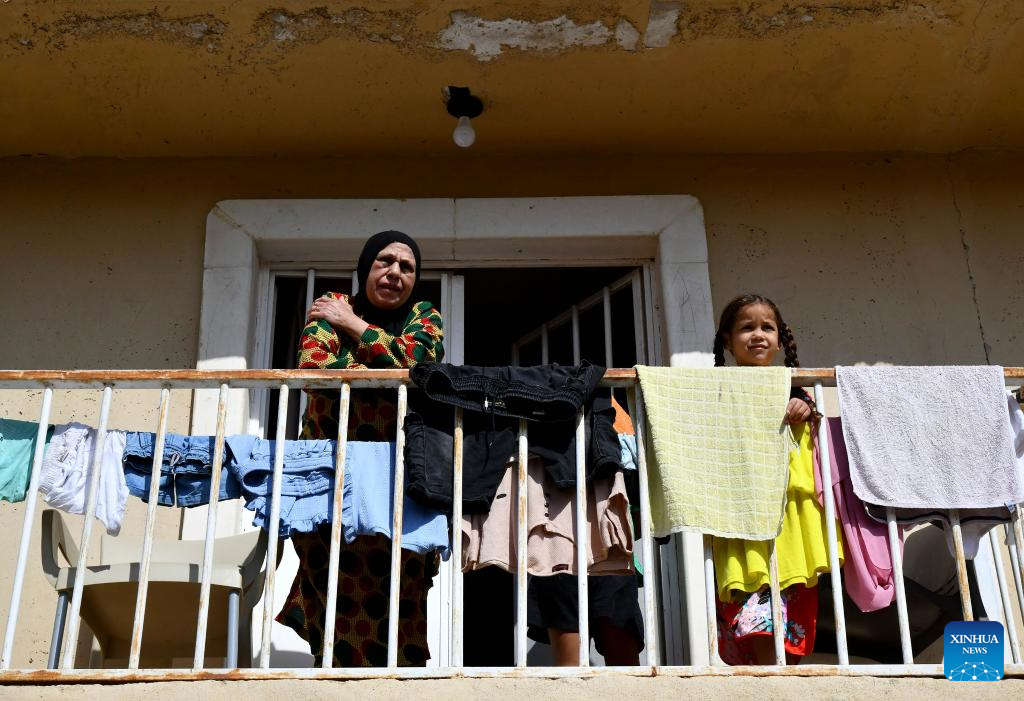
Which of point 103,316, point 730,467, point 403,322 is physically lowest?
point 730,467

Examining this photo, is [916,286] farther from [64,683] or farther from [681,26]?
[64,683]

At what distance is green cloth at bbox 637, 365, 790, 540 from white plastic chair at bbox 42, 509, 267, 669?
1.40 meters

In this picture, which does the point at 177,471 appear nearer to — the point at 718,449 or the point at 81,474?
the point at 81,474

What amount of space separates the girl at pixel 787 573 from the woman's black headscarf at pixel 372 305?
1.39 metres

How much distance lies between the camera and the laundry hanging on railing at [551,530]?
4.32 meters

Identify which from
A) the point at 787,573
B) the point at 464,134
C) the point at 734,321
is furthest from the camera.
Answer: the point at 464,134

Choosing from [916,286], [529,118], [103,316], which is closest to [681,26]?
[529,118]

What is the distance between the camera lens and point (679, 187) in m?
6.30

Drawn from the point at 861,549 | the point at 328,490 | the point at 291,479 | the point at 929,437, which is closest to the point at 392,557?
the point at 328,490

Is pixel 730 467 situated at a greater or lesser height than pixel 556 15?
lesser

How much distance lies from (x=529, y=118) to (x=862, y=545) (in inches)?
103

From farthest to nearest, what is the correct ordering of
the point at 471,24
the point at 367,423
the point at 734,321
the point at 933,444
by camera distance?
the point at 471,24
the point at 734,321
the point at 367,423
the point at 933,444

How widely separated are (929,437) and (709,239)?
1968mm

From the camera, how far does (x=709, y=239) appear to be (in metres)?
6.19
